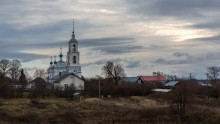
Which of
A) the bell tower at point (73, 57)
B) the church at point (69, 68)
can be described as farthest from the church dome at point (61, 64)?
the bell tower at point (73, 57)

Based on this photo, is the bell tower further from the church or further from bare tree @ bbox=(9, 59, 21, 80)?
bare tree @ bbox=(9, 59, 21, 80)

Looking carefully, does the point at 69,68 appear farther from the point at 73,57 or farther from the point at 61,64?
the point at 61,64

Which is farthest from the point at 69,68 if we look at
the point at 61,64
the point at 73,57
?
the point at 61,64

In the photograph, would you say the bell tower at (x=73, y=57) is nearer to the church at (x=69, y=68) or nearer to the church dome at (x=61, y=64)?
the church at (x=69, y=68)

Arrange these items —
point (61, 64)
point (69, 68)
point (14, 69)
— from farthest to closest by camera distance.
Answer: point (61, 64)
point (69, 68)
point (14, 69)

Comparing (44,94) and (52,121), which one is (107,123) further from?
(44,94)

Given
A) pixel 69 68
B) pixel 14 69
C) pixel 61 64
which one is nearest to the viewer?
pixel 14 69

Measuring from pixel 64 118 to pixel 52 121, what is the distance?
144cm

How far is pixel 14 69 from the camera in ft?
334

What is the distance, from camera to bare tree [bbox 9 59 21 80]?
99631mm

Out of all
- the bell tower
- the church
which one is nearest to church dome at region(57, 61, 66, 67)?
the church

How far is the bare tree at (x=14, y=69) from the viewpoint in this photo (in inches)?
3922

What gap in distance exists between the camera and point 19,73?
10381cm

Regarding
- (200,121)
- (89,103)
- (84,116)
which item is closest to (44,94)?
(89,103)
